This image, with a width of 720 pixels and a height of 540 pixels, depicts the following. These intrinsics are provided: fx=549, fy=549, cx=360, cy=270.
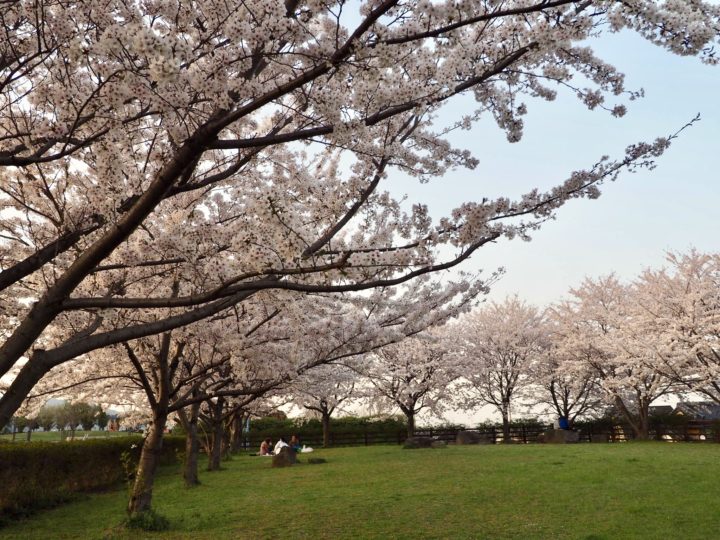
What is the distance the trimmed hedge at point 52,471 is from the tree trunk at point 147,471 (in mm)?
1769

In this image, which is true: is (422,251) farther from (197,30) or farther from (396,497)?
(396,497)

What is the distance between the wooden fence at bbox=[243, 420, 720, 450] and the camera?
24.0 m

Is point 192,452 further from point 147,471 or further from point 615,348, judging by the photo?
point 615,348

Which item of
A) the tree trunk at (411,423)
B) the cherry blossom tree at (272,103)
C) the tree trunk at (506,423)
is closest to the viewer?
the cherry blossom tree at (272,103)

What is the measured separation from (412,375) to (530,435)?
22.7 ft

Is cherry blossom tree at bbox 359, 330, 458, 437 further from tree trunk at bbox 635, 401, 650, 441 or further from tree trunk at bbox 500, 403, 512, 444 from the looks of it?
tree trunk at bbox 635, 401, 650, 441

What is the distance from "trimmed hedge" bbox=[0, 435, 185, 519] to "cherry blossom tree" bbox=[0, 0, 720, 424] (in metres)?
7.05

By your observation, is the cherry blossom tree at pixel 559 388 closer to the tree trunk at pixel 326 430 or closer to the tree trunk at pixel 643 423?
the tree trunk at pixel 643 423

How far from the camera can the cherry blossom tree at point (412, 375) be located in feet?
94.6

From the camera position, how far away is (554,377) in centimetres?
3012

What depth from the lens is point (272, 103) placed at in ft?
13.8

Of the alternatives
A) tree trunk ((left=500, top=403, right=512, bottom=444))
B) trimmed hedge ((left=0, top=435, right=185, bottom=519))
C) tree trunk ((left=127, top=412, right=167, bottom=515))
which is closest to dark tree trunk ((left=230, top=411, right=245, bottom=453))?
trimmed hedge ((left=0, top=435, right=185, bottom=519))

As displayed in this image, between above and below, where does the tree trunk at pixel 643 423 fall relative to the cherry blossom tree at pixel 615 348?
below

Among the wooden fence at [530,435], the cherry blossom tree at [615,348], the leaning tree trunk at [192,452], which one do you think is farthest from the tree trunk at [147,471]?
the wooden fence at [530,435]
